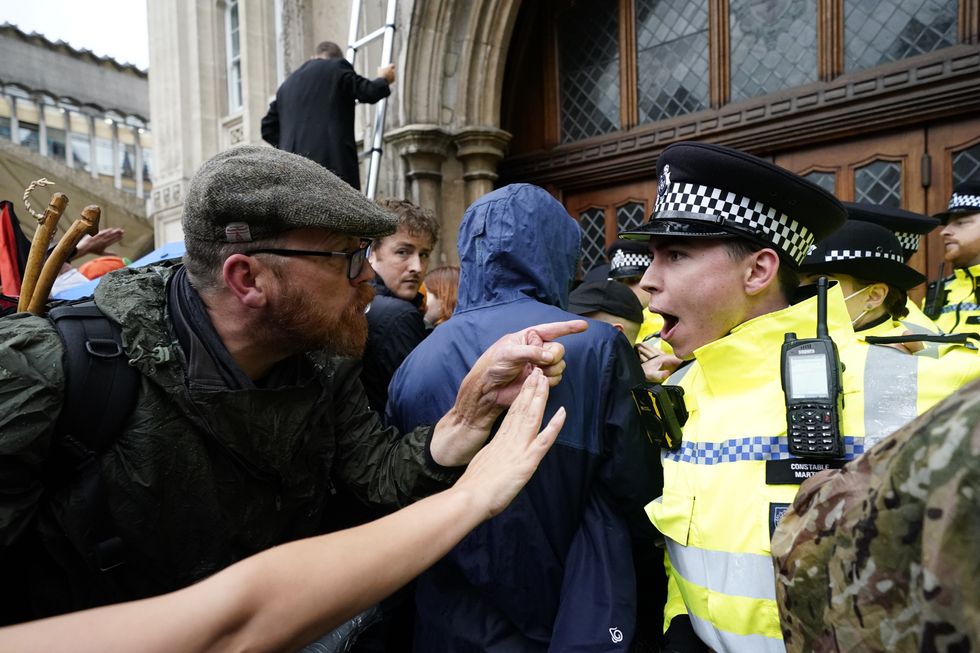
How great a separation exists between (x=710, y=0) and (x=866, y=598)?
513 cm

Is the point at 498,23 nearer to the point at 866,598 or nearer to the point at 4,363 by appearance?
the point at 4,363

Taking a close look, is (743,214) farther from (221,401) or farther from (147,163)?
(147,163)

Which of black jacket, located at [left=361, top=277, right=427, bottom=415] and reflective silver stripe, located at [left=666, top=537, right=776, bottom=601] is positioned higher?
black jacket, located at [left=361, top=277, right=427, bottom=415]

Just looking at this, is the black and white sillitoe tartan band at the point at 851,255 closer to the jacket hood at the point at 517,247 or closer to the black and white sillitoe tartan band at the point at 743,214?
the black and white sillitoe tartan band at the point at 743,214

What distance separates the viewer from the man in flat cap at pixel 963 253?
3.49 m

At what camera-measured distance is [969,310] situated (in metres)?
3.51

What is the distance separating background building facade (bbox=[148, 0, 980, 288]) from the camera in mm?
4113

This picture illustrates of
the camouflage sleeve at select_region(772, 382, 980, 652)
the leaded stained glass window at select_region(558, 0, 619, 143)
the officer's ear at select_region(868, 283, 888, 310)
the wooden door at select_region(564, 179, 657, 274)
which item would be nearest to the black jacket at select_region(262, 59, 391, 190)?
the leaded stained glass window at select_region(558, 0, 619, 143)

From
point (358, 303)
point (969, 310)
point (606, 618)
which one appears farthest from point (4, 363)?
point (969, 310)

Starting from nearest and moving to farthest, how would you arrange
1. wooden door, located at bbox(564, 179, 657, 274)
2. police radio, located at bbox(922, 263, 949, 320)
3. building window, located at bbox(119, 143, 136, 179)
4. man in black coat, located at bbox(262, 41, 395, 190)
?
police radio, located at bbox(922, 263, 949, 320)
man in black coat, located at bbox(262, 41, 395, 190)
wooden door, located at bbox(564, 179, 657, 274)
building window, located at bbox(119, 143, 136, 179)

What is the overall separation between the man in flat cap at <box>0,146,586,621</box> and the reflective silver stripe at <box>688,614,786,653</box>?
0.65 metres

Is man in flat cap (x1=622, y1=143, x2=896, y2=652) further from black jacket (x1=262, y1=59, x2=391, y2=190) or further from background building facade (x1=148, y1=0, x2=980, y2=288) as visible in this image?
black jacket (x1=262, y1=59, x2=391, y2=190)

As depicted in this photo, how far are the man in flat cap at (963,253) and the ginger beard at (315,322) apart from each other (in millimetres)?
3158

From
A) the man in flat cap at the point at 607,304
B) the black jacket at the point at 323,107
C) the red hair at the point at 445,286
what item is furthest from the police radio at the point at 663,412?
the black jacket at the point at 323,107
